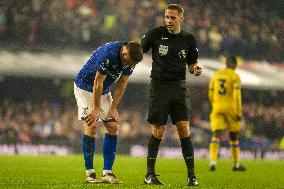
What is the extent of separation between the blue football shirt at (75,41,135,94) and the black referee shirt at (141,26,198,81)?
0.39 m

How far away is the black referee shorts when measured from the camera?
7.52m

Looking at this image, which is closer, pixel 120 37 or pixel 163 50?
pixel 163 50

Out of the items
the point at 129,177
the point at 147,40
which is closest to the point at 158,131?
the point at 147,40

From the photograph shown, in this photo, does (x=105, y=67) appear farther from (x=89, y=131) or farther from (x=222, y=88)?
(x=222, y=88)

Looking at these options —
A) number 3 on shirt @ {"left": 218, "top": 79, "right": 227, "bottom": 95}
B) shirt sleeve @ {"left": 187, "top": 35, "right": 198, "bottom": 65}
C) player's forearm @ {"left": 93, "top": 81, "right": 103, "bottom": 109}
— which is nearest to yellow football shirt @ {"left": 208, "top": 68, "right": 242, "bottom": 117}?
number 3 on shirt @ {"left": 218, "top": 79, "right": 227, "bottom": 95}

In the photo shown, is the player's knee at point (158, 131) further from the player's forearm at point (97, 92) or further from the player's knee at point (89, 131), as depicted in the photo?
the player's forearm at point (97, 92)

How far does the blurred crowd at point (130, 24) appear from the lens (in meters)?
21.7

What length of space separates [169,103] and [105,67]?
949mm

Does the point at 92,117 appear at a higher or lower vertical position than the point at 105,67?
lower

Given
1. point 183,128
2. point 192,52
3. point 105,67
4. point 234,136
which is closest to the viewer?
point 105,67

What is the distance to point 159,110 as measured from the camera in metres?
7.55

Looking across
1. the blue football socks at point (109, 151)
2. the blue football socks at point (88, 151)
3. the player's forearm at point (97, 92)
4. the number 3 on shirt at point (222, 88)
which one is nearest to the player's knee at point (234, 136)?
the number 3 on shirt at point (222, 88)

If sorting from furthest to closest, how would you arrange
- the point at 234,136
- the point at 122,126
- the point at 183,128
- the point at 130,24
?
the point at 130,24
the point at 122,126
the point at 234,136
the point at 183,128

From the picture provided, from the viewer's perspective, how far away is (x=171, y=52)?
7.54 meters
